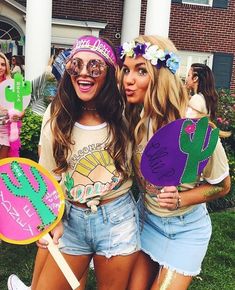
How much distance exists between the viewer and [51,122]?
2018 mm

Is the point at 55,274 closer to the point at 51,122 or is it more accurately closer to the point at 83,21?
the point at 51,122

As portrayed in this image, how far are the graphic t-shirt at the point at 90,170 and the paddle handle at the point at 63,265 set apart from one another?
238mm

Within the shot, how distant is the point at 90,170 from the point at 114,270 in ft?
1.53

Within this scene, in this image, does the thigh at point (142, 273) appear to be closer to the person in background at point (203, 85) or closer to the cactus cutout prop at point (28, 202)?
the cactus cutout prop at point (28, 202)

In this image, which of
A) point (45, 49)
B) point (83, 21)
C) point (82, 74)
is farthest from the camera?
point (83, 21)

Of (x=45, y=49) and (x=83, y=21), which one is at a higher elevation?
(x=83, y=21)

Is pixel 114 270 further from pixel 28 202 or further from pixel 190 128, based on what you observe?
pixel 190 128

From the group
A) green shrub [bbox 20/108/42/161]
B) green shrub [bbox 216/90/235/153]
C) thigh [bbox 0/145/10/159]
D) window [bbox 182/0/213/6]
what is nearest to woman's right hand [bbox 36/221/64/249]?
thigh [bbox 0/145/10/159]

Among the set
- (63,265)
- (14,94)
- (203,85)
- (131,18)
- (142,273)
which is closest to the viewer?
(63,265)

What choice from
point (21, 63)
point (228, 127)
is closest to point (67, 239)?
point (228, 127)

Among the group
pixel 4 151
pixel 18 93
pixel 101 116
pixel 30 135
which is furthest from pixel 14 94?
pixel 101 116

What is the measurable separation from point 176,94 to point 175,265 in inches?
31.2

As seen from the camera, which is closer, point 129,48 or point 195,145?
point 195,145

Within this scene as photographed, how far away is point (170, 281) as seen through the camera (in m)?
2.01
